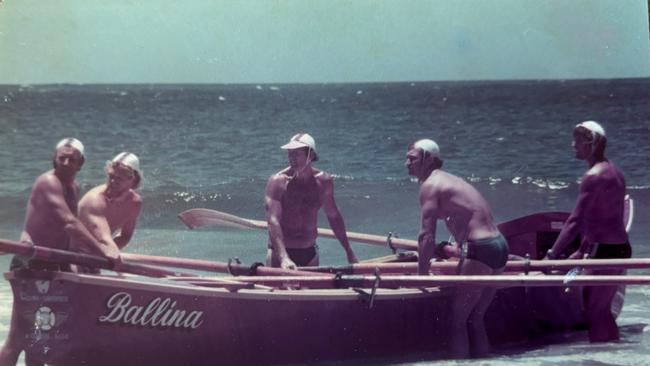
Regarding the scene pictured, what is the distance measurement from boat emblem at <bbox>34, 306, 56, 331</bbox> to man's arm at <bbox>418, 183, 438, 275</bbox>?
89.2 inches

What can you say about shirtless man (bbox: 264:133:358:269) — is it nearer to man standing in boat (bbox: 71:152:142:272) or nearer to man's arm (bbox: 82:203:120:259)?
man standing in boat (bbox: 71:152:142:272)

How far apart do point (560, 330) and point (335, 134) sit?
12.1 metres

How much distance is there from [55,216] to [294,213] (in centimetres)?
213

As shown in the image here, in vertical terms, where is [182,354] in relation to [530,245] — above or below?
below

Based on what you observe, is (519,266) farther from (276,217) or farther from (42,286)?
(42,286)

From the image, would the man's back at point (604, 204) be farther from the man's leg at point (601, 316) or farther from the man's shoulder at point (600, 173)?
the man's leg at point (601, 316)

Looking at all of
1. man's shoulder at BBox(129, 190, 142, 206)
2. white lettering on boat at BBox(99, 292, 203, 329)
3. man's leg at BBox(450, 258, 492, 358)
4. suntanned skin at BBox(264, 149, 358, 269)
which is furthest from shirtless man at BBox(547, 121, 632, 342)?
man's shoulder at BBox(129, 190, 142, 206)

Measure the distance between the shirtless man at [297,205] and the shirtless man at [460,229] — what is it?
0.98 metres

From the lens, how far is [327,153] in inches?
684

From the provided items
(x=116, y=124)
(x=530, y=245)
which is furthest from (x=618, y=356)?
(x=116, y=124)

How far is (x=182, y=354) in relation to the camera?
5828mm

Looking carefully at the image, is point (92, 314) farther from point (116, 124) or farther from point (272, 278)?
point (116, 124)

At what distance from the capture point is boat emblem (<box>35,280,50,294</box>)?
5363 millimetres

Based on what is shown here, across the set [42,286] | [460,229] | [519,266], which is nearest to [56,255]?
[42,286]
